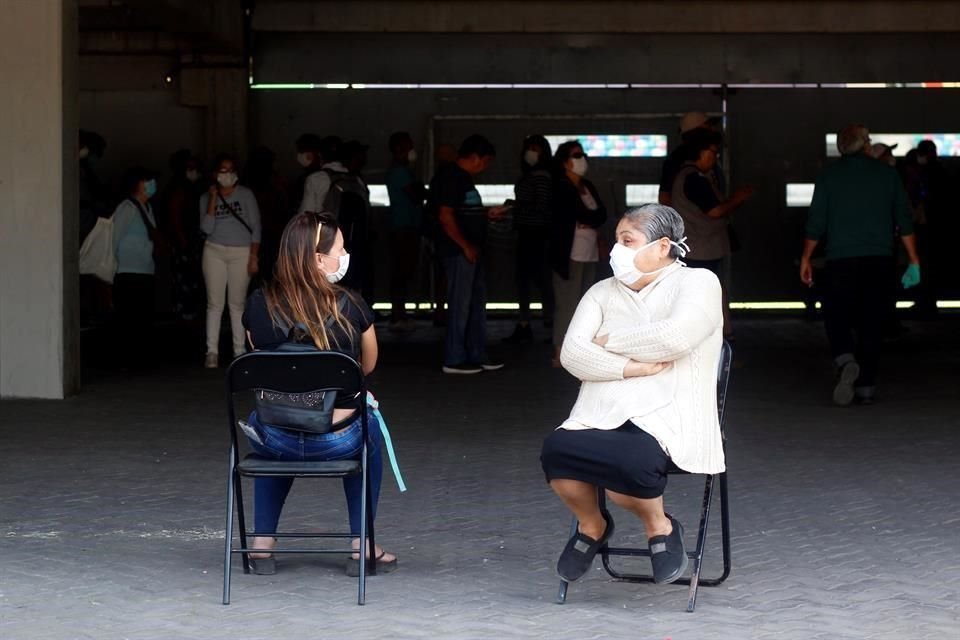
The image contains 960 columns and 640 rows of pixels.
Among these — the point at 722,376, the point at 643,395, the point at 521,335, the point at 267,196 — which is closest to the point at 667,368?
the point at 643,395

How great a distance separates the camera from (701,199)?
11.5 meters

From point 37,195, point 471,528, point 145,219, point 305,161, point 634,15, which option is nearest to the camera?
point 471,528

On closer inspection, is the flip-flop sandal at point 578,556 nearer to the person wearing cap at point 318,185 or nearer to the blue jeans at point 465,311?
the blue jeans at point 465,311

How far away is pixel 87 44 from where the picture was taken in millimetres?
18688

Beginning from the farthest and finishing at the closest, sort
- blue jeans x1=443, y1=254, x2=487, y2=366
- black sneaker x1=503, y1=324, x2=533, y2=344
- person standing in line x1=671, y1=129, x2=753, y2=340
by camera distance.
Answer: black sneaker x1=503, y1=324, x2=533, y2=344, blue jeans x1=443, y1=254, x2=487, y2=366, person standing in line x1=671, y1=129, x2=753, y2=340

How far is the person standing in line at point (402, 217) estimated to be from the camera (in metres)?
15.5

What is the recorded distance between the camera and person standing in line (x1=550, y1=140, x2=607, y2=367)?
1231cm

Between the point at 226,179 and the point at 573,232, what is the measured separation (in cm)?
259

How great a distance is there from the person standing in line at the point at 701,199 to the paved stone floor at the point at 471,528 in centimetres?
105

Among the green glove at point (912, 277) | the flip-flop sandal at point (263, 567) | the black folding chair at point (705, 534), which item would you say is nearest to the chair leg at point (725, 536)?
the black folding chair at point (705, 534)

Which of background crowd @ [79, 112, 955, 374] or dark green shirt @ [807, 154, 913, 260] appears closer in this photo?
dark green shirt @ [807, 154, 913, 260]

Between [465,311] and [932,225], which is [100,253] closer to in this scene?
[465,311]

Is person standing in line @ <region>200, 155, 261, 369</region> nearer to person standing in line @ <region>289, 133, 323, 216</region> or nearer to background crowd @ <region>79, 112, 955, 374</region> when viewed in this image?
background crowd @ <region>79, 112, 955, 374</region>

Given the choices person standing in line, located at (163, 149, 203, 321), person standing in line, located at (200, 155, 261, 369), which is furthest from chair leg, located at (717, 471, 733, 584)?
person standing in line, located at (163, 149, 203, 321)
